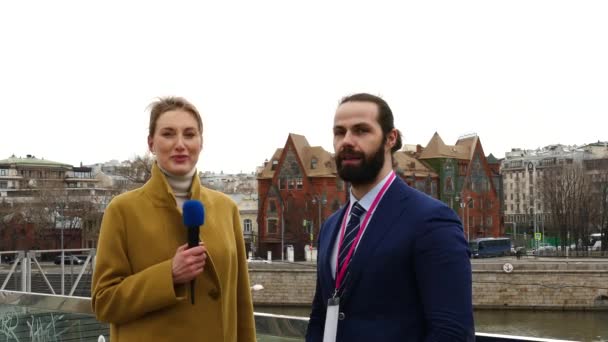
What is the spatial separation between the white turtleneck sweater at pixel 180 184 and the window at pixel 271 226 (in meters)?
53.8

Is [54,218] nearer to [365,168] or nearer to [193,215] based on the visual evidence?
[193,215]

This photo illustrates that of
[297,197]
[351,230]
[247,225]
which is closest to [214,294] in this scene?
[351,230]

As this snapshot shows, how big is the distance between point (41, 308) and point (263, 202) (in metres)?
53.1

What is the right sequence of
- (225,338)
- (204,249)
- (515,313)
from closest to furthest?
(204,249) < (225,338) < (515,313)

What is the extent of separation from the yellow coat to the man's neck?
0.67 m

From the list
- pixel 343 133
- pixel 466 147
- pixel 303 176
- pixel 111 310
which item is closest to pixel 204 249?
pixel 111 310

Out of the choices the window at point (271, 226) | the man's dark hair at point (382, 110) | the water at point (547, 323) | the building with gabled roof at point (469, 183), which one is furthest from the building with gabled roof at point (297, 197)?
the man's dark hair at point (382, 110)

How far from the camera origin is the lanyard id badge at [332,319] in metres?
2.58

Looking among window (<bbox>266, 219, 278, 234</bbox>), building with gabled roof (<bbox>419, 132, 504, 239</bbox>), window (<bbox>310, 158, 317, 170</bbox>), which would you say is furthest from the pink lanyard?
building with gabled roof (<bbox>419, 132, 504, 239</bbox>)

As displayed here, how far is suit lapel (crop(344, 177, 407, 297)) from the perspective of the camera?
98.4 inches

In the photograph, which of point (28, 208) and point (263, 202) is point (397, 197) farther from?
point (28, 208)

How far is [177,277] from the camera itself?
2826 mm

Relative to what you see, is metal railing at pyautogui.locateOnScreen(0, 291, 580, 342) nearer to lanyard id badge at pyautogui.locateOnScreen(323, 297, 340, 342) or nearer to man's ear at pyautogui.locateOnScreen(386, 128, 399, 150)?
lanyard id badge at pyautogui.locateOnScreen(323, 297, 340, 342)

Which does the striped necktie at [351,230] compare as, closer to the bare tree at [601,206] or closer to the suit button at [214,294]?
the suit button at [214,294]
